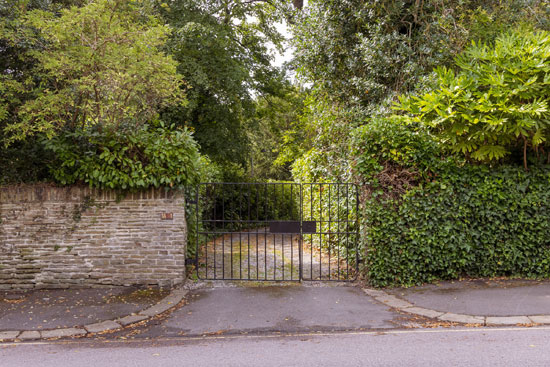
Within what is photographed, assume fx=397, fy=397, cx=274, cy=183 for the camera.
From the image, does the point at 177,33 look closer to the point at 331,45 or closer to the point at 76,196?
the point at 331,45

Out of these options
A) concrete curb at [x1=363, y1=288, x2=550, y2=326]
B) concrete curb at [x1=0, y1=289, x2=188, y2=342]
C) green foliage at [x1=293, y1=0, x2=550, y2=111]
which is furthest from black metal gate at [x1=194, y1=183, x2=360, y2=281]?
green foliage at [x1=293, y1=0, x2=550, y2=111]

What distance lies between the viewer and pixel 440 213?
712 cm

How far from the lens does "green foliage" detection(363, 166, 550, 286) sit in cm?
707

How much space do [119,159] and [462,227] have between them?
246 inches

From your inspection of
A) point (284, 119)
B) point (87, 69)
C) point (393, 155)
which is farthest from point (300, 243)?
point (284, 119)

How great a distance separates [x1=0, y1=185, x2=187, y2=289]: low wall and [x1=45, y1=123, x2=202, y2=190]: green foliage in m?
0.27

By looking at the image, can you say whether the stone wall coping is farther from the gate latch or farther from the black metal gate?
the gate latch

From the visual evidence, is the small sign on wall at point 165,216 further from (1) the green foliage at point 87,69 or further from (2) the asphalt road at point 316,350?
(2) the asphalt road at point 316,350

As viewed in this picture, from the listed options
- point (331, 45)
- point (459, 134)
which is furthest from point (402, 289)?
point (331, 45)

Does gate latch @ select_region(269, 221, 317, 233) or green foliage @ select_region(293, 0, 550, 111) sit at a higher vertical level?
green foliage @ select_region(293, 0, 550, 111)

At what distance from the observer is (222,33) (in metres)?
16.3

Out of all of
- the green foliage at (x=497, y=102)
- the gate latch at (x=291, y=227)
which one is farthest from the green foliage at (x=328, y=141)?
the green foliage at (x=497, y=102)

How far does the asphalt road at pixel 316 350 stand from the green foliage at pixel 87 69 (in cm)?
347

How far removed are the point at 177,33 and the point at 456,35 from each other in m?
9.96
